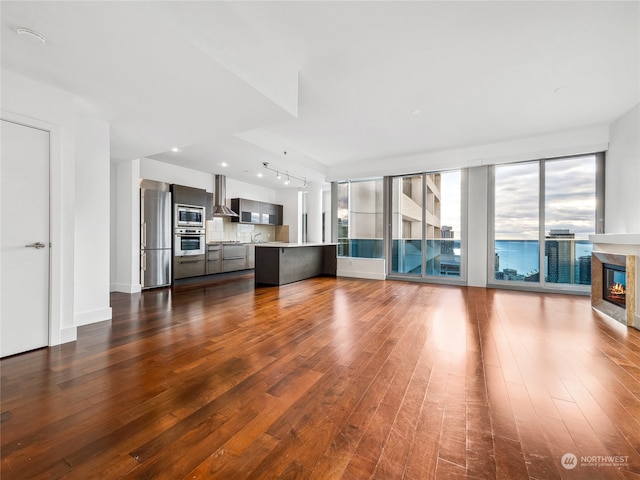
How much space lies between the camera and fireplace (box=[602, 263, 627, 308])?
358 centimetres

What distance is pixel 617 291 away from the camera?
3.68 metres

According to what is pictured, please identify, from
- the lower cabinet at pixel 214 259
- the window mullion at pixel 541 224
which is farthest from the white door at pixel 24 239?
the window mullion at pixel 541 224

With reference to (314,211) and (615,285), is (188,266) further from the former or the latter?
(615,285)

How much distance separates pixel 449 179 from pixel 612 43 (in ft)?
11.8

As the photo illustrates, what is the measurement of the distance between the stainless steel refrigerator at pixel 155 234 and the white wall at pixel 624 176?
25.0ft

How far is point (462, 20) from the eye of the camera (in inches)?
90.8

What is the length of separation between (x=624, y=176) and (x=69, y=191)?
718cm

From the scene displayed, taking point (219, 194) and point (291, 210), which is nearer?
point (219, 194)

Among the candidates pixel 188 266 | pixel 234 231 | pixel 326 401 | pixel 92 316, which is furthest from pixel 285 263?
pixel 326 401

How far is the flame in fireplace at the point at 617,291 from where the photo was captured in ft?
11.8

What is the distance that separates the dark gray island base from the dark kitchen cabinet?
68.7 inches

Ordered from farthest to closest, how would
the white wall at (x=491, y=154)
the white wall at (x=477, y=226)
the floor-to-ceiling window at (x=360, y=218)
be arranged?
1. the floor-to-ceiling window at (x=360, y=218)
2. the white wall at (x=477, y=226)
3. the white wall at (x=491, y=154)

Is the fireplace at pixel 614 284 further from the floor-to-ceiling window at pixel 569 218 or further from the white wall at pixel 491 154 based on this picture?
the white wall at pixel 491 154

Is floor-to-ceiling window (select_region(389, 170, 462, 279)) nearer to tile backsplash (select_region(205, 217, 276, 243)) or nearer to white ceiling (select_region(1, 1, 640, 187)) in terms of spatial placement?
white ceiling (select_region(1, 1, 640, 187))
